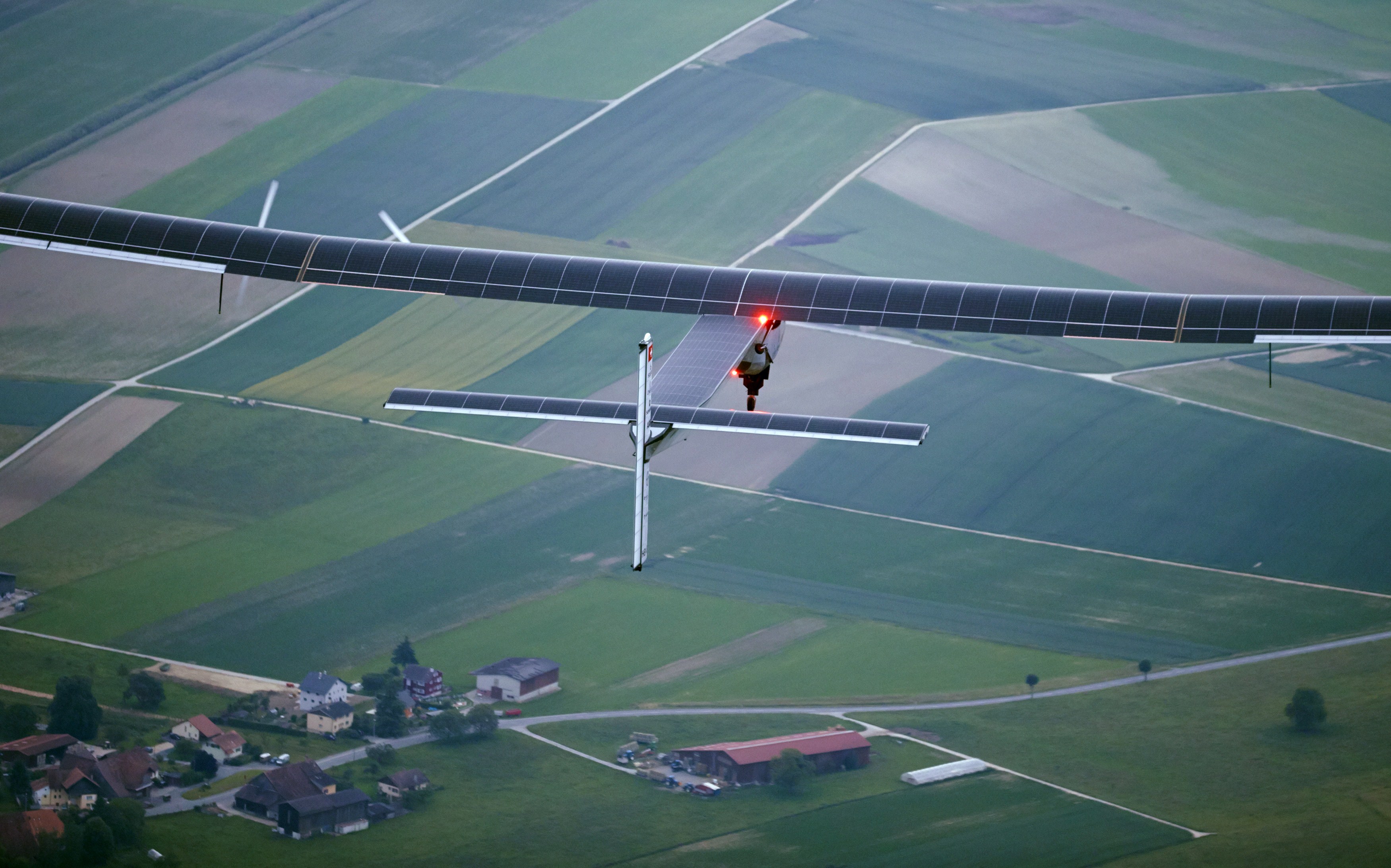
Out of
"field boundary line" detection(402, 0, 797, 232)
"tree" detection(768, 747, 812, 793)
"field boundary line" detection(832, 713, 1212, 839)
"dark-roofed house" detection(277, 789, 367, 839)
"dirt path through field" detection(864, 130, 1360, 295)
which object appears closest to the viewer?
"field boundary line" detection(832, 713, 1212, 839)

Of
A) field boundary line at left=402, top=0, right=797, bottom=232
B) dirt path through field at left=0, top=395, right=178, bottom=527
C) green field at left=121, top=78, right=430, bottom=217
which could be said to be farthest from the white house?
green field at left=121, top=78, right=430, bottom=217

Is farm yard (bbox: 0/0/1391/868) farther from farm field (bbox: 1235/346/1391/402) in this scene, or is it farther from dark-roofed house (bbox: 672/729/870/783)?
dark-roofed house (bbox: 672/729/870/783)

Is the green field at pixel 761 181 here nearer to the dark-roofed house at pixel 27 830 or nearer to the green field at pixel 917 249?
the green field at pixel 917 249

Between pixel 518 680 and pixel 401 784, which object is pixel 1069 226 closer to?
pixel 518 680

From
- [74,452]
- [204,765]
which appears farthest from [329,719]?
[74,452]

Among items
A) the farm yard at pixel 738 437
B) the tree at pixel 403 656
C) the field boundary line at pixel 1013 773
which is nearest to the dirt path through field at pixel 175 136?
the farm yard at pixel 738 437

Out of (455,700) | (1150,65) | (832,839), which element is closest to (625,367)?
(455,700)
